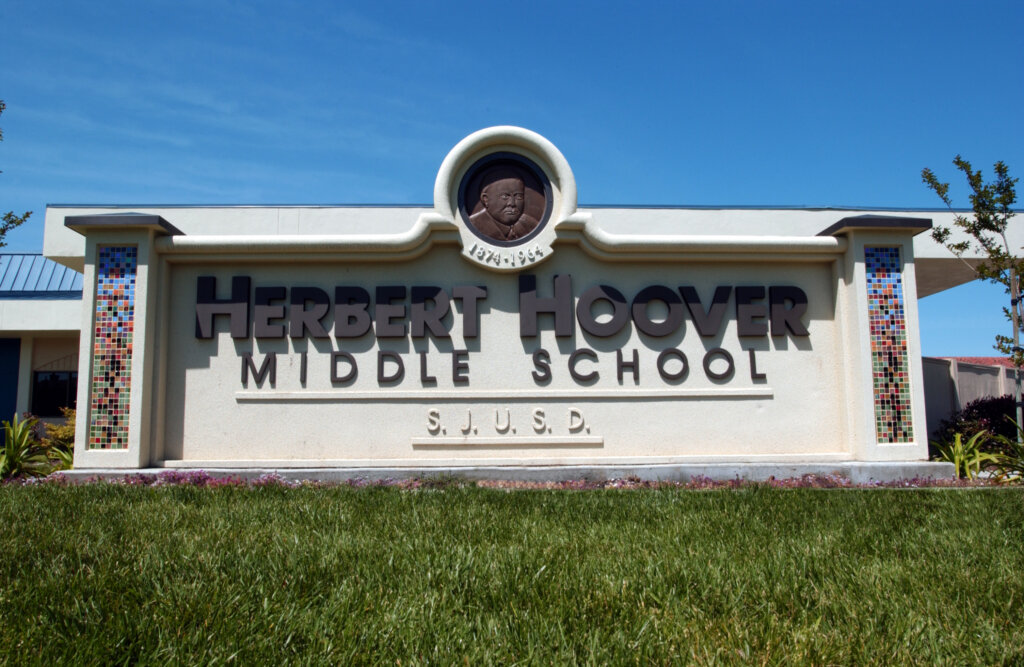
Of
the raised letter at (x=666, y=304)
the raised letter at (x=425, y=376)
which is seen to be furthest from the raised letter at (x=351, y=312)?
the raised letter at (x=666, y=304)

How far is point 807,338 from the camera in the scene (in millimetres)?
12617

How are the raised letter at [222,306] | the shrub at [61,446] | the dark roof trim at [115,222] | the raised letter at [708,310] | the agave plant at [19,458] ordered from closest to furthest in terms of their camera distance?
the dark roof trim at [115,222], the agave plant at [19,458], the raised letter at [222,306], the raised letter at [708,310], the shrub at [61,446]

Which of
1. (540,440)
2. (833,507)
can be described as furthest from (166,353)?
(833,507)

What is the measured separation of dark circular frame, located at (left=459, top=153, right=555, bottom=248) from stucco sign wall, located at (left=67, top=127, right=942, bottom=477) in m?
0.03

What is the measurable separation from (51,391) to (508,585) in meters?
24.1

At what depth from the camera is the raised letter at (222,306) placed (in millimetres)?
12297

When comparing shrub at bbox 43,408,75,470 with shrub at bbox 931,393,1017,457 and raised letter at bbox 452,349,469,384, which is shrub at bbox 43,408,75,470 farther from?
shrub at bbox 931,393,1017,457

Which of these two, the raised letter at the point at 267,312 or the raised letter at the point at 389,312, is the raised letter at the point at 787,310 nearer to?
the raised letter at the point at 389,312

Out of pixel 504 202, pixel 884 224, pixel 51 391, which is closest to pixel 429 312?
pixel 504 202

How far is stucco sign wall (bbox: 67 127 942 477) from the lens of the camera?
480 inches

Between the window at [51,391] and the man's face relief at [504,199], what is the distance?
17450 mm

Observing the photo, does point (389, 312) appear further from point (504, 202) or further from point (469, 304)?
point (504, 202)

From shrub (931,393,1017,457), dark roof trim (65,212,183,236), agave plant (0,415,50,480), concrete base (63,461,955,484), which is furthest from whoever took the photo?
shrub (931,393,1017,457)

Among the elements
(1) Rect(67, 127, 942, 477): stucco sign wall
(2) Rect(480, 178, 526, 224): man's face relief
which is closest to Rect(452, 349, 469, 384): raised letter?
(1) Rect(67, 127, 942, 477): stucco sign wall
